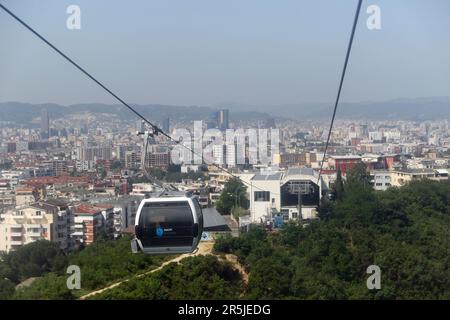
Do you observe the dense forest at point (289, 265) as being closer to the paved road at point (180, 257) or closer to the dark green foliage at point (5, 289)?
the dark green foliage at point (5, 289)

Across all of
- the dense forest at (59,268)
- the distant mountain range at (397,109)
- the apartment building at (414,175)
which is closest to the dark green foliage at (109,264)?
the dense forest at (59,268)

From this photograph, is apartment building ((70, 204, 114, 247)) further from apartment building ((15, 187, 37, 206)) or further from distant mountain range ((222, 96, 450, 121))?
distant mountain range ((222, 96, 450, 121))

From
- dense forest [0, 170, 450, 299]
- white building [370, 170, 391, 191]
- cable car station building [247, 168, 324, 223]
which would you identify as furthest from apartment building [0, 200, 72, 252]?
white building [370, 170, 391, 191]

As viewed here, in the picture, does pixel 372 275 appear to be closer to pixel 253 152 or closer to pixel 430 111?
pixel 253 152

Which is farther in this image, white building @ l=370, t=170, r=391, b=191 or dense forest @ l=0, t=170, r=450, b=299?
white building @ l=370, t=170, r=391, b=191

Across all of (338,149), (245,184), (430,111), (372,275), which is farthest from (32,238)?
(430,111)

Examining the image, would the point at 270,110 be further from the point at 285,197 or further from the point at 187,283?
the point at 187,283

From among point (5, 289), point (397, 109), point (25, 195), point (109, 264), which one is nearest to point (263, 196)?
point (25, 195)
